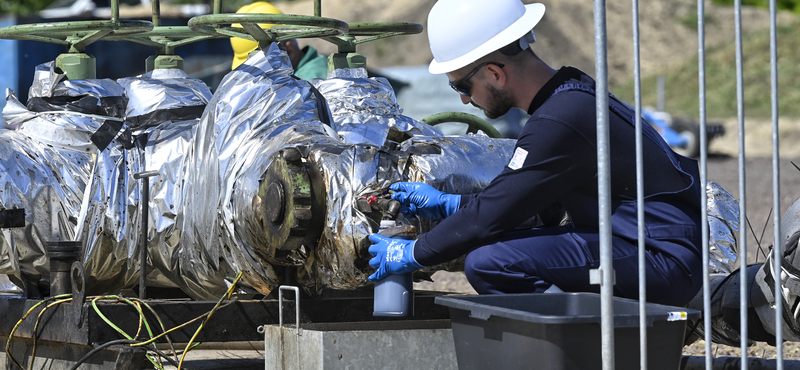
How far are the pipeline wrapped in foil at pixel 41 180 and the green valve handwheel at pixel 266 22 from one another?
547mm

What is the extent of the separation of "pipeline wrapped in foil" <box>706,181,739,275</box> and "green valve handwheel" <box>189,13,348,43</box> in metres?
1.49

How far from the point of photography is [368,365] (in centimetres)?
261

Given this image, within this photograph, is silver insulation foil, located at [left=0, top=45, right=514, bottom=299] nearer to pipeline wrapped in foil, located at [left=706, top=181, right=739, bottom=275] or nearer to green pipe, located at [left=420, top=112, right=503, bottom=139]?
green pipe, located at [left=420, top=112, right=503, bottom=139]

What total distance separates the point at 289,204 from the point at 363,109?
1.06 m

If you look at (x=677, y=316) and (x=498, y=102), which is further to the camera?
(x=498, y=102)

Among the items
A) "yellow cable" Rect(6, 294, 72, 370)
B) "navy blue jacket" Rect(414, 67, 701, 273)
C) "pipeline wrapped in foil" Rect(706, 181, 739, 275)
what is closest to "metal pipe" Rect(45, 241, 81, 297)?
"yellow cable" Rect(6, 294, 72, 370)

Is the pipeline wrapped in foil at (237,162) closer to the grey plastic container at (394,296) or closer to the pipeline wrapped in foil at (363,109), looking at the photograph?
the pipeline wrapped in foil at (363,109)

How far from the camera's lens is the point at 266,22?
3.06 meters

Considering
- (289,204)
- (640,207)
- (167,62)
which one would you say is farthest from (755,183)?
(640,207)

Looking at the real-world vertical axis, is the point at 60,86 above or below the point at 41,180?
above

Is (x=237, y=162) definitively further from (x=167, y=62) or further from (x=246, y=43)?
(x=246, y=43)

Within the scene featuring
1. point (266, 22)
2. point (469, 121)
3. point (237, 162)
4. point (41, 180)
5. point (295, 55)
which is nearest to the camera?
point (237, 162)

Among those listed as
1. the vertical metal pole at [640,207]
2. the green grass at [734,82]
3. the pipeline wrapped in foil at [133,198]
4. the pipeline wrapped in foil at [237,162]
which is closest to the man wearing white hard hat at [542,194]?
the vertical metal pole at [640,207]

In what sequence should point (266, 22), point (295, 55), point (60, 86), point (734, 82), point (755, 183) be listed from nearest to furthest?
point (266, 22), point (60, 86), point (295, 55), point (755, 183), point (734, 82)
